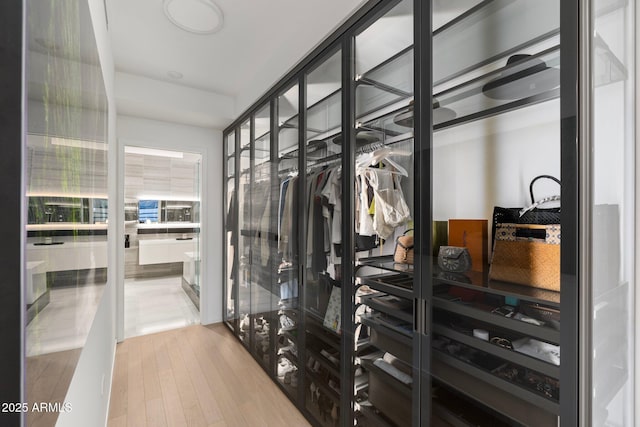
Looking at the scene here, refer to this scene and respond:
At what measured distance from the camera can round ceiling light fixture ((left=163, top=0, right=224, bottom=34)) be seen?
190 centimetres

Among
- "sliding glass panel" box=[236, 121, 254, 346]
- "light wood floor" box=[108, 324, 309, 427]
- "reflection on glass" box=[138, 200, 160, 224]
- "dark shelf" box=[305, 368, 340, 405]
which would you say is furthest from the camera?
"reflection on glass" box=[138, 200, 160, 224]

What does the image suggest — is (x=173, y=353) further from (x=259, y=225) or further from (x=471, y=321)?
(x=471, y=321)

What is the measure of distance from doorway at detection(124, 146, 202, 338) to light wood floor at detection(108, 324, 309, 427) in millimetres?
689

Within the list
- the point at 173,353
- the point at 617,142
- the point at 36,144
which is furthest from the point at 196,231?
the point at 617,142

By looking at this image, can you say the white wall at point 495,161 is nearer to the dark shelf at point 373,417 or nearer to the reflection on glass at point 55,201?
the dark shelf at point 373,417

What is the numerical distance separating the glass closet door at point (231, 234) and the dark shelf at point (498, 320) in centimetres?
262

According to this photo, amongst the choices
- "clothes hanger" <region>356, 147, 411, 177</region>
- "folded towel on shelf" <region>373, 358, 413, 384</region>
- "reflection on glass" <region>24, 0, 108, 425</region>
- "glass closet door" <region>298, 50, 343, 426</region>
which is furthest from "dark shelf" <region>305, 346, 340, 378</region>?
"reflection on glass" <region>24, 0, 108, 425</region>

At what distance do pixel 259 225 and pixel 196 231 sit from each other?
1532mm

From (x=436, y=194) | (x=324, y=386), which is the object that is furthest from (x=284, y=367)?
(x=436, y=194)

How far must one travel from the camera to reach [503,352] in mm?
1052

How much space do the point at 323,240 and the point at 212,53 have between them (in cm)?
188

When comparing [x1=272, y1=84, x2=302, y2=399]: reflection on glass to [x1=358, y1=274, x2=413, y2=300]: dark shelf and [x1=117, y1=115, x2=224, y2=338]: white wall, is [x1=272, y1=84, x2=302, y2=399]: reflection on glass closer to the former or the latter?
[x1=358, y1=274, x2=413, y2=300]: dark shelf

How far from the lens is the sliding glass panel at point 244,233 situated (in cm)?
305

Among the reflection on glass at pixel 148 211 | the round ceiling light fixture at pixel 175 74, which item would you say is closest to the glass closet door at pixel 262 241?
the round ceiling light fixture at pixel 175 74
